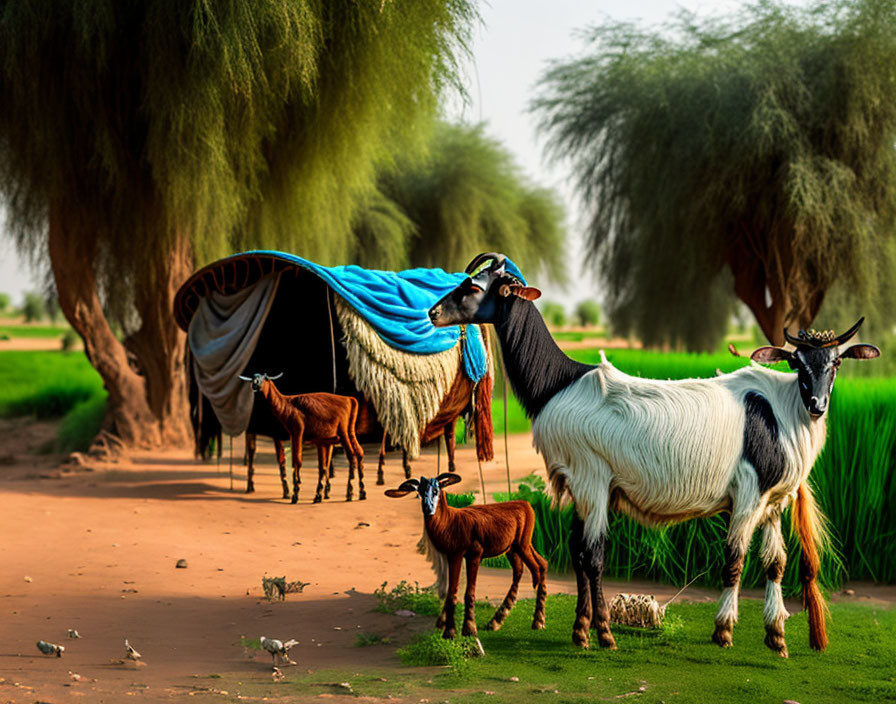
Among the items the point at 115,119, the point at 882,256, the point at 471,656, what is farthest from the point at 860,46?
the point at 471,656

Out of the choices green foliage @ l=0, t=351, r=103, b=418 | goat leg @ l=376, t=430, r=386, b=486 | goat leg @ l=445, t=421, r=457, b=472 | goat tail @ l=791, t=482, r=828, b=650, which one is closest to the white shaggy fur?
goat tail @ l=791, t=482, r=828, b=650

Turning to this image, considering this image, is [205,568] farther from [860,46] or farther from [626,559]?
[860,46]

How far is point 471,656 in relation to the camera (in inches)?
172

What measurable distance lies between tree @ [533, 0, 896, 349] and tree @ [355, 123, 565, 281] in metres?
1.92

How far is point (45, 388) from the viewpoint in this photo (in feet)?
61.8

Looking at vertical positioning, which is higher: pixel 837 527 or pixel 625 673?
pixel 837 527

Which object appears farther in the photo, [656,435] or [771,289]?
[771,289]

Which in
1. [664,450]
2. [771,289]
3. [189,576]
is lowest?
[189,576]

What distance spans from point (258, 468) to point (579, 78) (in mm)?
12100

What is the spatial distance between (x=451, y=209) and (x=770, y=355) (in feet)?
52.0

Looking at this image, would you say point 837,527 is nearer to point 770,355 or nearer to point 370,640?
point 770,355

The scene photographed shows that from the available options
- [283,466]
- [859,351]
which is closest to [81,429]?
[283,466]

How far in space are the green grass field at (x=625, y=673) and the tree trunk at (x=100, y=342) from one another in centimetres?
853

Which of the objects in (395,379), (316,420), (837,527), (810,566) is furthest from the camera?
(395,379)
